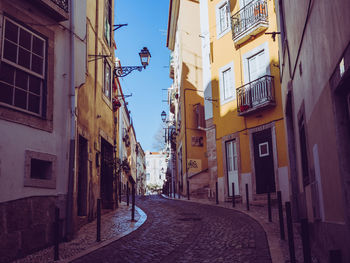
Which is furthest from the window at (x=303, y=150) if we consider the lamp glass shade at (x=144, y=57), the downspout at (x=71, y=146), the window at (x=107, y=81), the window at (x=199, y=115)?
the window at (x=199, y=115)

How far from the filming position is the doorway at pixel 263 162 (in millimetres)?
16047

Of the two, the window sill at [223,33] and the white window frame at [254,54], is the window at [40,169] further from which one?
the window sill at [223,33]

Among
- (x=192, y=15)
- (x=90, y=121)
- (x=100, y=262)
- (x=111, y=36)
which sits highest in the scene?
(x=192, y=15)

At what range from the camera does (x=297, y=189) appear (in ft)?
34.6

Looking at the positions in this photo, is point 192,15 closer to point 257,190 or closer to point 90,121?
point 257,190

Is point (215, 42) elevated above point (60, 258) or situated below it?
above

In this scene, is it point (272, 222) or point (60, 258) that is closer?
point (60, 258)

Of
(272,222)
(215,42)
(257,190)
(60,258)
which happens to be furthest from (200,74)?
(60,258)

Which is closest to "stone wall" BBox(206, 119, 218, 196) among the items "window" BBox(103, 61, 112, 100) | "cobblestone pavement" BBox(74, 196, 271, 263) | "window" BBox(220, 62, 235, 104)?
"window" BBox(220, 62, 235, 104)

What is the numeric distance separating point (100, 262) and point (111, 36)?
11.8m

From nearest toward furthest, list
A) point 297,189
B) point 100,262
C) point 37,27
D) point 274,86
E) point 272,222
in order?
point 100,262 < point 37,27 < point 272,222 < point 297,189 < point 274,86

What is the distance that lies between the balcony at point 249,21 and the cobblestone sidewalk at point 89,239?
909 cm

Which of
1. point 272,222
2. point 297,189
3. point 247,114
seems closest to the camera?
point 272,222

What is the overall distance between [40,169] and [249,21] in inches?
469
